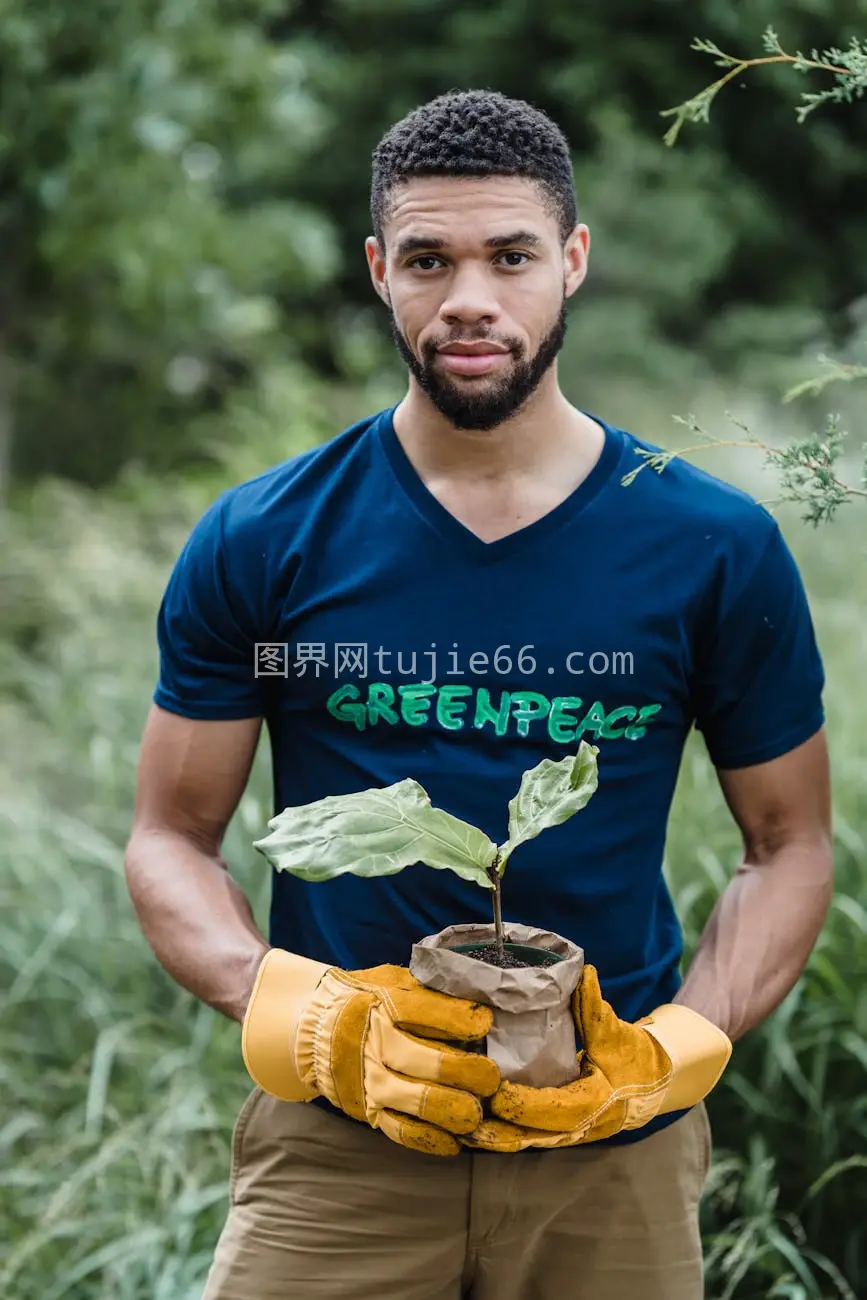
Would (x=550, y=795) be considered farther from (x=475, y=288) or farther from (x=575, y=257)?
(x=575, y=257)

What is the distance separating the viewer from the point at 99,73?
234 inches

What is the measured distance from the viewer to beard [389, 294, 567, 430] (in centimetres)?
207

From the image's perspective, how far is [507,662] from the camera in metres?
2.03

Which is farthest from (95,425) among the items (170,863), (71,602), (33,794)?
(170,863)

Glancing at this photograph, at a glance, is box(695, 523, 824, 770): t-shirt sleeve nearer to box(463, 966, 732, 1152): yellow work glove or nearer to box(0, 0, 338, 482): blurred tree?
box(463, 966, 732, 1152): yellow work glove

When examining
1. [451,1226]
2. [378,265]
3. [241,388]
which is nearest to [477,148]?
[378,265]

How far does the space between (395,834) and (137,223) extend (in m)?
5.43

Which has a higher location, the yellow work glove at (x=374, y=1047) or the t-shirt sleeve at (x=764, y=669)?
the t-shirt sleeve at (x=764, y=669)

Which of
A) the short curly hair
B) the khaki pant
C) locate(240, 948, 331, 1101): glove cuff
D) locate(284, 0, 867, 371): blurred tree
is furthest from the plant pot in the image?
locate(284, 0, 867, 371): blurred tree

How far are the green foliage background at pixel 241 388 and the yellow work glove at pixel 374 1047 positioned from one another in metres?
1.07

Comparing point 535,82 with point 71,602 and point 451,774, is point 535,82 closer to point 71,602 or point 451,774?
point 71,602

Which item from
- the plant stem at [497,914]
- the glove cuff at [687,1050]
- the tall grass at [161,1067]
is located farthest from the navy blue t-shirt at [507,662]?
the tall grass at [161,1067]

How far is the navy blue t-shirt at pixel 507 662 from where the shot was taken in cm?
204

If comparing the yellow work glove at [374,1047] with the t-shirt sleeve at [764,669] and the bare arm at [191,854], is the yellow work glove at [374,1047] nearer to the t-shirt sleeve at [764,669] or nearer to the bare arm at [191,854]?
the bare arm at [191,854]
